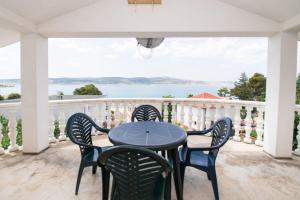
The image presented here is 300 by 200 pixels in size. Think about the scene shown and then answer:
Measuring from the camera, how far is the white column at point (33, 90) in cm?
355

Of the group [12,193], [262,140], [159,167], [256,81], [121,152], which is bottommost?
[12,193]

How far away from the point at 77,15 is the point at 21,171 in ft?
8.96

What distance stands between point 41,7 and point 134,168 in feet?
10.0

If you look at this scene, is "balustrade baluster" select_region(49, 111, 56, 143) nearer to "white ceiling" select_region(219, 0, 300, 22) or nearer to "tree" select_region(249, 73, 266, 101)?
"white ceiling" select_region(219, 0, 300, 22)

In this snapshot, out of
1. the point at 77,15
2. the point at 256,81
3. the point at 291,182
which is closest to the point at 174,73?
the point at 256,81

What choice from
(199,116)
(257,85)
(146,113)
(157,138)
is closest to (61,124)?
(146,113)

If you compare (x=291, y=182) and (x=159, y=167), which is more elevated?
(x=159, y=167)

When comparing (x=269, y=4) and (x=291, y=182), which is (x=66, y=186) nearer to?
(x=291, y=182)

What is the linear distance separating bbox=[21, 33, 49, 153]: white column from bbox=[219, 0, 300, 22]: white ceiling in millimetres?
3466

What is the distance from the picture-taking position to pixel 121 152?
1.38 meters

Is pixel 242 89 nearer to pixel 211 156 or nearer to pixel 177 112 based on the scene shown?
pixel 177 112

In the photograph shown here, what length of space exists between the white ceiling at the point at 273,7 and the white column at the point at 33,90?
347cm

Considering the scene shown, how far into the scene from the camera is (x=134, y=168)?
1.42 m

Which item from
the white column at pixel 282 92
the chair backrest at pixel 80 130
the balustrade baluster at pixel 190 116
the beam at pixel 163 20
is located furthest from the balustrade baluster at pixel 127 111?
the white column at pixel 282 92
